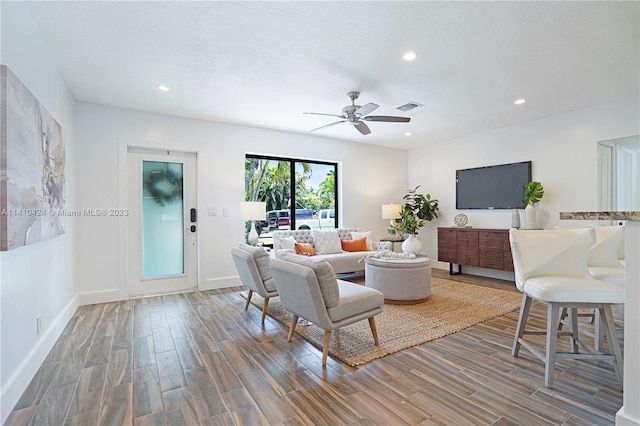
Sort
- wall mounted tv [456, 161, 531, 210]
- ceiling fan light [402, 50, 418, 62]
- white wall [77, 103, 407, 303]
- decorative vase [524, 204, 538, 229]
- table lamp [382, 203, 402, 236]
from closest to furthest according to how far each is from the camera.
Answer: ceiling fan light [402, 50, 418, 62], white wall [77, 103, 407, 303], decorative vase [524, 204, 538, 229], wall mounted tv [456, 161, 531, 210], table lamp [382, 203, 402, 236]

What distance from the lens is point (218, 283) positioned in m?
5.01

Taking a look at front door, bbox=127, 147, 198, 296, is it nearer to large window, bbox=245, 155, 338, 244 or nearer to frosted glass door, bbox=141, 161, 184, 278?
frosted glass door, bbox=141, 161, 184, 278

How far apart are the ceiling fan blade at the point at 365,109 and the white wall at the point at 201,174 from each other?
7.68ft

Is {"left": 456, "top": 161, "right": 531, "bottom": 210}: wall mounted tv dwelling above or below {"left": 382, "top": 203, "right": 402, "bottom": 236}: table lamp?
above

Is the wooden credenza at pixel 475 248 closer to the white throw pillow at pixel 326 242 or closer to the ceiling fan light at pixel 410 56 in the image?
the white throw pillow at pixel 326 242

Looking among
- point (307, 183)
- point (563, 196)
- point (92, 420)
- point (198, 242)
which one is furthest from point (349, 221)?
point (92, 420)

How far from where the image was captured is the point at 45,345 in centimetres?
259

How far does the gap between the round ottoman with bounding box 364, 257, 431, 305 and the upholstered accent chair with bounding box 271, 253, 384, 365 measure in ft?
3.88

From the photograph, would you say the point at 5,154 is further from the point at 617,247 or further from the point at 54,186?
the point at 617,247

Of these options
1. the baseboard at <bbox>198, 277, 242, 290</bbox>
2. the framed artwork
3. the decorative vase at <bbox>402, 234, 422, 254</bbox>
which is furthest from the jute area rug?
the framed artwork

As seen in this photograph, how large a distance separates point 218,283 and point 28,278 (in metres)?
2.84

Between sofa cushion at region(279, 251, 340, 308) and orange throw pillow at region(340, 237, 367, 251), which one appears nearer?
sofa cushion at region(279, 251, 340, 308)

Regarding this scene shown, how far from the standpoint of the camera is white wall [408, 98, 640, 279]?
439 centimetres

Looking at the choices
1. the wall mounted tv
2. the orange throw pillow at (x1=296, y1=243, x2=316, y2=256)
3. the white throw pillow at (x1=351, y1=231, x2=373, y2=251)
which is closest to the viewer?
the orange throw pillow at (x1=296, y1=243, x2=316, y2=256)
